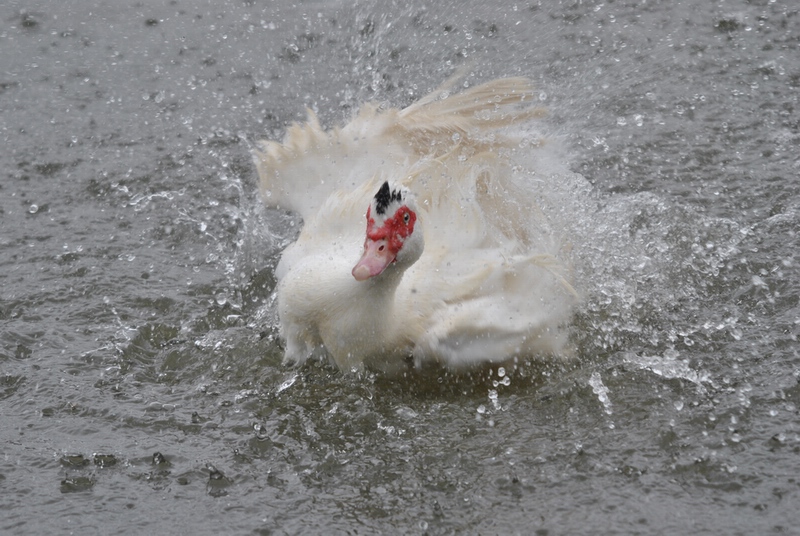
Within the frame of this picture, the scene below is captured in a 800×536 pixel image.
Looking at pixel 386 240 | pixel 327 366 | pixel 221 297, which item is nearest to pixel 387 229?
pixel 386 240

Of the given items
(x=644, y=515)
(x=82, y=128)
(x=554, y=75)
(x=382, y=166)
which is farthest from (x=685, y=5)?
(x=644, y=515)

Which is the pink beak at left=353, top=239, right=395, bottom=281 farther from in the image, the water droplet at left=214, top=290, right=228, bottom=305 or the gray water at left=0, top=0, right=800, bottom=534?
the water droplet at left=214, top=290, right=228, bottom=305

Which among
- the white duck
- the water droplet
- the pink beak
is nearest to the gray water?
the water droplet

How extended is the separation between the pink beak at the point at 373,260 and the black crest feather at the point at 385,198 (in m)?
0.13

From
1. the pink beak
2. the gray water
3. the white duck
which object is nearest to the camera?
the gray water

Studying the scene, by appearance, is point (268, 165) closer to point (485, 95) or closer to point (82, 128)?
point (485, 95)

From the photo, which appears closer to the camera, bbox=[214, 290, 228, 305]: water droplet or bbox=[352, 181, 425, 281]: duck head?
bbox=[352, 181, 425, 281]: duck head

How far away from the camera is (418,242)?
12.5 feet

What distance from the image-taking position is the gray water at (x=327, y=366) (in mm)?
3412

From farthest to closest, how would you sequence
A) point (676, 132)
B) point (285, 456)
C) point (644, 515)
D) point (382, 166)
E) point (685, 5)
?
point (685, 5) < point (676, 132) < point (382, 166) < point (285, 456) < point (644, 515)

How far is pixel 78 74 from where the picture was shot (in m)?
7.03

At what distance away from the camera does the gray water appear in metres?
3.41

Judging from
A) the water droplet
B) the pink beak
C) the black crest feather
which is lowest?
the pink beak

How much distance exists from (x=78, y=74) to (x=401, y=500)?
4.94 meters
